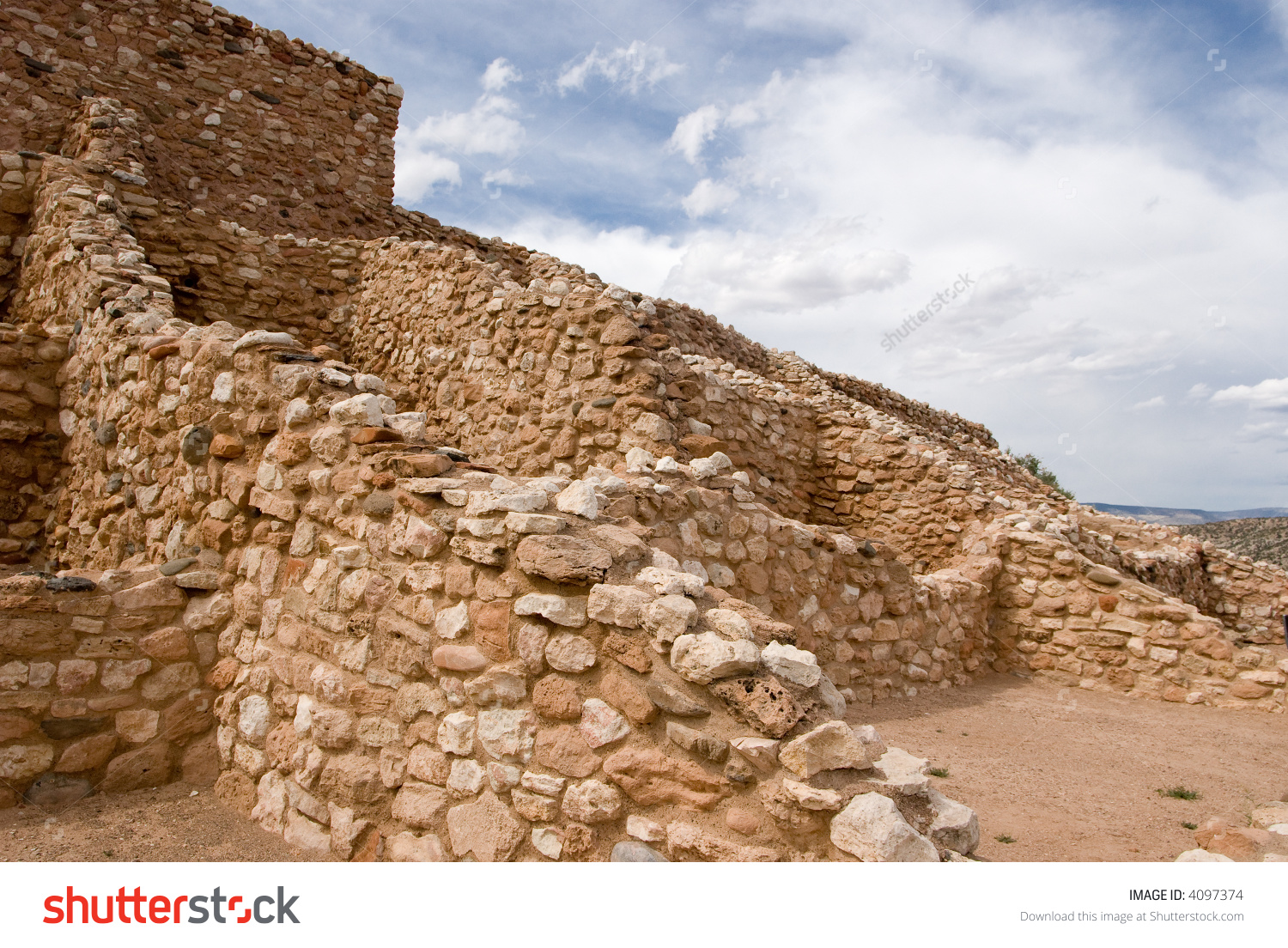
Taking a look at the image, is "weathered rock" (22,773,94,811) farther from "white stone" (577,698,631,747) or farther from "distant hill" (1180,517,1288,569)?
"distant hill" (1180,517,1288,569)

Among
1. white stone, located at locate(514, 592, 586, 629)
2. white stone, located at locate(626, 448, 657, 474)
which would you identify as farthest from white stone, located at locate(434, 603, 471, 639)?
white stone, located at locate(626, 448, 657, 474)

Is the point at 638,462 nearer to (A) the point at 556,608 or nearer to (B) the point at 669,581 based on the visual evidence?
(B) the point at 669,581

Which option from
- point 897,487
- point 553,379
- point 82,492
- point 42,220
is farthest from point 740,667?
point 42,220

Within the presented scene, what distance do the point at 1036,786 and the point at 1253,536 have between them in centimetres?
1801

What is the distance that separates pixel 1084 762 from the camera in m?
4.56

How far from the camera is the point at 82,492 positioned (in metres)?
5.16

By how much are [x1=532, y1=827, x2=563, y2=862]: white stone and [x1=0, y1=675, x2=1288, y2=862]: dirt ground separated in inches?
43.9

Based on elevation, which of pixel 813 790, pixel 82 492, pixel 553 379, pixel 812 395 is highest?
pixel 812 395

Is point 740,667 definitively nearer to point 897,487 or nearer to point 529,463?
point 529,463

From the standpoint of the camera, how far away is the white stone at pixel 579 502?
3.17 m

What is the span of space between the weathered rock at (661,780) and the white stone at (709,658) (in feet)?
0.88

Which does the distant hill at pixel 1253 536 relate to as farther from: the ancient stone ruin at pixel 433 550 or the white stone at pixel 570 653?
the white stone at pixel 570 653

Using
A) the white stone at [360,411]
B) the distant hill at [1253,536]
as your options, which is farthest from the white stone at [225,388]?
the distant hill at [1253,536]

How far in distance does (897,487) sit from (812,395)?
2.69 m
